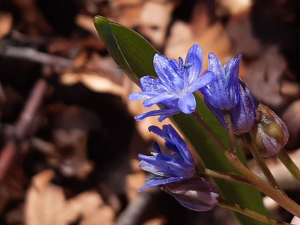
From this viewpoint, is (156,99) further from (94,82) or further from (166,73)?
(94,82)

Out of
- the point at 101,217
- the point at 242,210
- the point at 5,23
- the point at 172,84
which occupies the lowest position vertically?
the point at 242,210

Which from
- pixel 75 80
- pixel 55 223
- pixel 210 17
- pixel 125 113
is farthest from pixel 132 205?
pixel 210 17

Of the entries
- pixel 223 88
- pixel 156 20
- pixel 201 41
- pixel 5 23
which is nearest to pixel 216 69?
pixel 223 88

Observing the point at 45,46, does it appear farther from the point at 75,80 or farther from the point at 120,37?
the point at 120,37

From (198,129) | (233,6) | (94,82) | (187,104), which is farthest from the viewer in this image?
(94,82)

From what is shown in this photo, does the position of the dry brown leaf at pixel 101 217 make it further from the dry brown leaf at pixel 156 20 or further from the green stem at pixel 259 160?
the green stem at pixel 259 160

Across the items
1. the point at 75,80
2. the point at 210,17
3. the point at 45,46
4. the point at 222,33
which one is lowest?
the point at 222,33

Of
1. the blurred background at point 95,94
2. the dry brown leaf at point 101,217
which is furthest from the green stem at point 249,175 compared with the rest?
the dry brown leaf at point 101,217
